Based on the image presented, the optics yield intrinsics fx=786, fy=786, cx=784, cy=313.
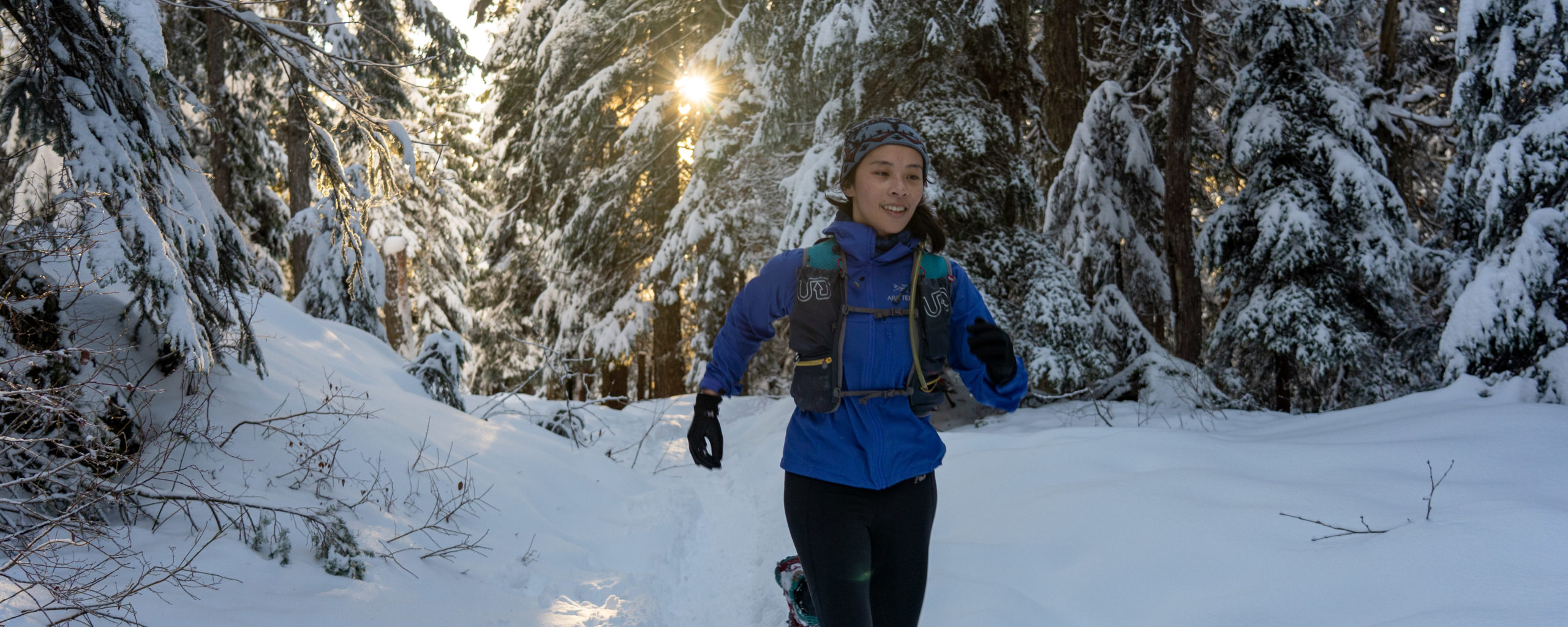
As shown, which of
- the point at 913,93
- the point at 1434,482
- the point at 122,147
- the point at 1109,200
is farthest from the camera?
the point at 1109,200

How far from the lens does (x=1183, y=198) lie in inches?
431

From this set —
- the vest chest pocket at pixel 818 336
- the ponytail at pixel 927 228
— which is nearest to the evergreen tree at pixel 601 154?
the ponytail at pixel 927 228

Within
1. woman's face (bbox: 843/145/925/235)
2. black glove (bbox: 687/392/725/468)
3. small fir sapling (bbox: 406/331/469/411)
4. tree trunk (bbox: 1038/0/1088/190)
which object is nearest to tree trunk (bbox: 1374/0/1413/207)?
tree trunk (bbox: 1038/0/1088/190)

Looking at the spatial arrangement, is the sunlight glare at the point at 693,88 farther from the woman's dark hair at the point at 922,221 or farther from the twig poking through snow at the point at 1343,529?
the twig poking through snow at the point at 1343,529

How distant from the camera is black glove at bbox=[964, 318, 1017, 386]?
2.68 m

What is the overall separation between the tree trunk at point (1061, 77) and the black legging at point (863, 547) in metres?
9.24

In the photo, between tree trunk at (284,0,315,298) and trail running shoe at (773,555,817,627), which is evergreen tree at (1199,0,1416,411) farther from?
tree trunk at (284,0,315,298)

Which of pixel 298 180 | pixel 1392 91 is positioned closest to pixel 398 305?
pixel 298 180

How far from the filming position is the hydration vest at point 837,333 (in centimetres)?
262

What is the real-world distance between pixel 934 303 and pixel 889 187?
433 mm

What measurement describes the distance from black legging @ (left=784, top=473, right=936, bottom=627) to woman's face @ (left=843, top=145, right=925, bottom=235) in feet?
2.97

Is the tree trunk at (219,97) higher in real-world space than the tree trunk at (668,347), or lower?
higher

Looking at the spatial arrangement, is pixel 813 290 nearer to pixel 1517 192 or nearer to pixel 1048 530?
pixel 1048 530

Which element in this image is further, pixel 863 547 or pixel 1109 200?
pixel 1109 200
